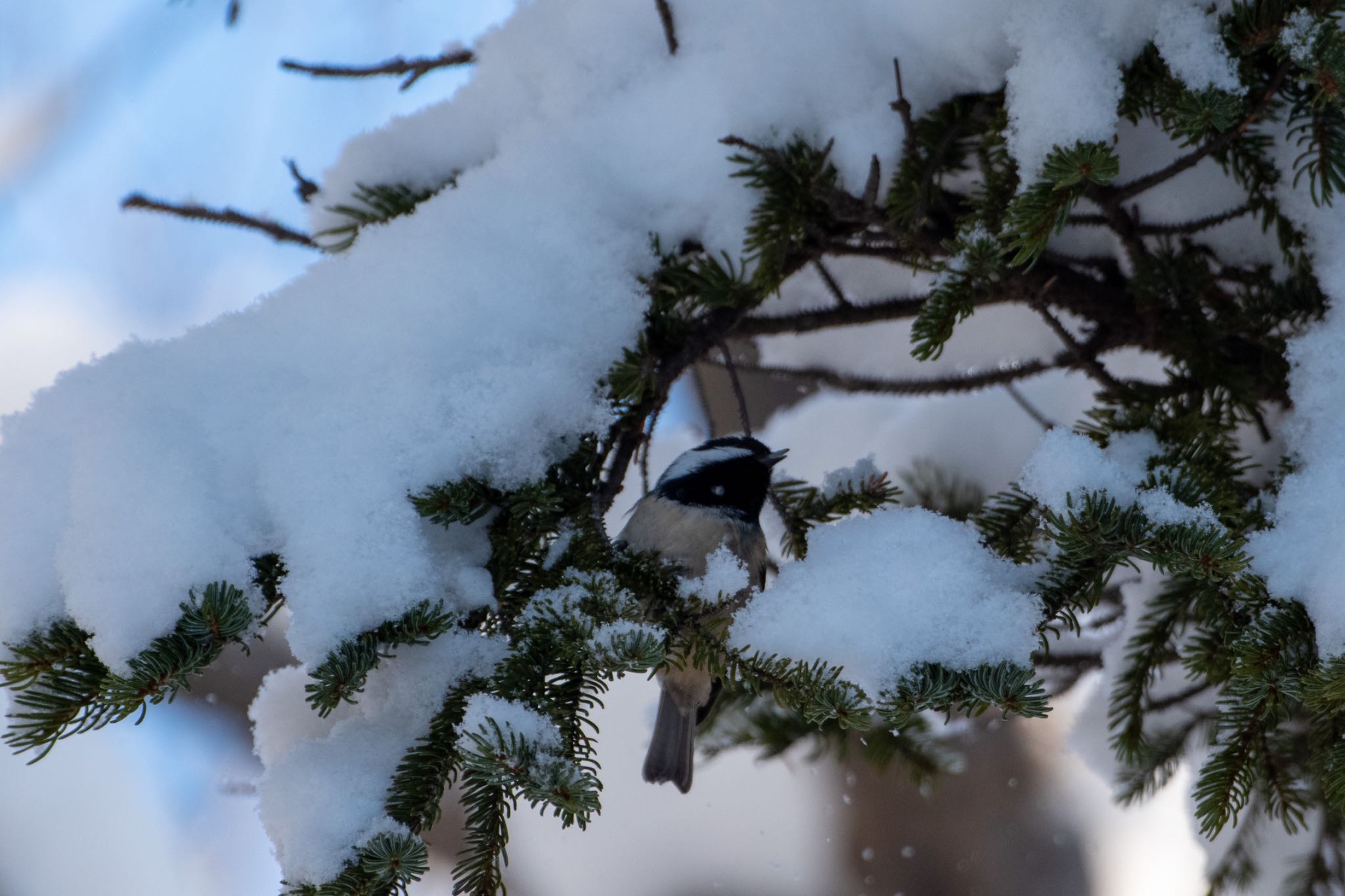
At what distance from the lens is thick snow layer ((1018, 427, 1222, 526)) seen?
116cm

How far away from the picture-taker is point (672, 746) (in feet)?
7.48

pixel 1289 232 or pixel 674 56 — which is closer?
pixel 1289 232

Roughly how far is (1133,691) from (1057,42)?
3.74ft

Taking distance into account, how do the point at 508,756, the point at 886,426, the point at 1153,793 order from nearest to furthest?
1. the point at 508,756
2. the point at 1153,793
3. the point at 886,426

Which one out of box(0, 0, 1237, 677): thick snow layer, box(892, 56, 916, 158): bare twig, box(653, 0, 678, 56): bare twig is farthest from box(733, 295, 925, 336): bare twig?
box(653, 0, 678, 56): bare twig

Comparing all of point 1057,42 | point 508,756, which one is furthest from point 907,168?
point 508,756

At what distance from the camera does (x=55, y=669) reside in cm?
110

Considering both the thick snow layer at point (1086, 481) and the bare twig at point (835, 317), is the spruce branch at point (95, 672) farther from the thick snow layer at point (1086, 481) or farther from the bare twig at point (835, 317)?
the bare twig at point (835, 317)

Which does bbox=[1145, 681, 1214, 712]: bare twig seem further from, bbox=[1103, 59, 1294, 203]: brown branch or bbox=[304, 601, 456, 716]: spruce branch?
bbox=[304, 601, 456, 716]: spruce branch

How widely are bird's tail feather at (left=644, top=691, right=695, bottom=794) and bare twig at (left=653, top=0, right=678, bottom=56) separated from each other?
4.68 feet

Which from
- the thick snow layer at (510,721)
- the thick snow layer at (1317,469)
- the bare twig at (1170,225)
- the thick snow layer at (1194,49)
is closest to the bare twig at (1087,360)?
the bare twig at (1170,225)

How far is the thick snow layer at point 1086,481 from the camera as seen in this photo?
1.16 meters

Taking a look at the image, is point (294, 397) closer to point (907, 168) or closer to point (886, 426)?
point (907, 168)

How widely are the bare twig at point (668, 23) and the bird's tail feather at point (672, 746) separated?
4.68 feet
